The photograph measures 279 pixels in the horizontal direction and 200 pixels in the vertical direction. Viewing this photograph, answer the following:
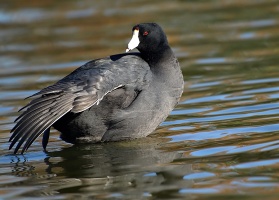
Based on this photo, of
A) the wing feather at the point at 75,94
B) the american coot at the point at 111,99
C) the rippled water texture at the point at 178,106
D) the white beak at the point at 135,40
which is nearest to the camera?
the rippled water texture at the point at 178,106

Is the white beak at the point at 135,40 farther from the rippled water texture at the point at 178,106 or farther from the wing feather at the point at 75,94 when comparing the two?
the rippled water texture at the point at 178,106

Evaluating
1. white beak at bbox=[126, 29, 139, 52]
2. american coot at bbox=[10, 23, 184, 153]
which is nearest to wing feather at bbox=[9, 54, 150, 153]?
american coot at bbox=[10, 23, 184, 153]

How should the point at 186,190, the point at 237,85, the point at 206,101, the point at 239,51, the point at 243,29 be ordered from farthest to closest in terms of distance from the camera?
1. the point at 243,29
2. the point at 239,51
3. the point at 237,85
4. the point at 206,101
5. the point at 186,190

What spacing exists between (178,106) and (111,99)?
1557mm

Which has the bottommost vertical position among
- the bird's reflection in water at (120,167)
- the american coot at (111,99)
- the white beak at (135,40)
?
the bird's reflection in water at (120,167)

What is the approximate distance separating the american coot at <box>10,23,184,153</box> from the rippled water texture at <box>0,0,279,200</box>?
6.9 inches

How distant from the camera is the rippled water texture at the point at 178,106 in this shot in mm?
5531

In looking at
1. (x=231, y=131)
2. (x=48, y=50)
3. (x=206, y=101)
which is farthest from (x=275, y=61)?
(x=48, y=50)

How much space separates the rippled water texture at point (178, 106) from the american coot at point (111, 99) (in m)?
0.18

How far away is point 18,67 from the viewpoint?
37.0 feet

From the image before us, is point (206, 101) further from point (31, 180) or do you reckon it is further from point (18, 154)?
point (31, 180)

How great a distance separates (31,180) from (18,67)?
5.53 meters

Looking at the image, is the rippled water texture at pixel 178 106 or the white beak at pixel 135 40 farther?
the white beak at pixel 135 40

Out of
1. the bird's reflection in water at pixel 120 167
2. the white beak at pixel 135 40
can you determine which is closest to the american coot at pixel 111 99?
the white beak at pixel 135 40
